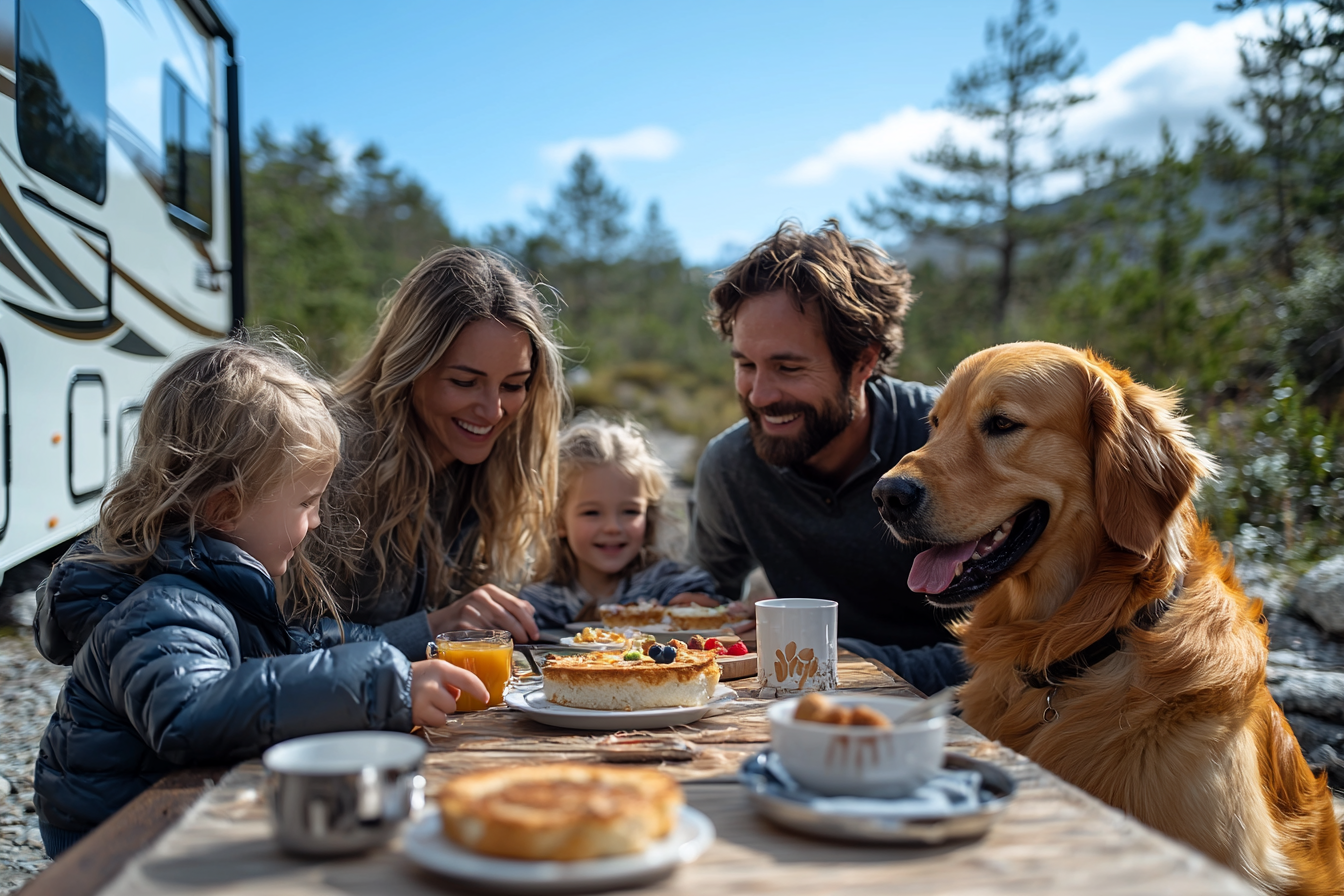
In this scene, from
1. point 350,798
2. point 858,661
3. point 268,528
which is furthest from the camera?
point 858,661

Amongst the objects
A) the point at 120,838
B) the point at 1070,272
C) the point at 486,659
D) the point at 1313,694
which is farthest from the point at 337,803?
the point at 1070,272

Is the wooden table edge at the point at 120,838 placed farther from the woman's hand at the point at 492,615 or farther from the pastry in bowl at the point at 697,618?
the pastry in bowl at the point at 697,618

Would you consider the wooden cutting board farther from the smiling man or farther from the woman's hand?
the smiling man

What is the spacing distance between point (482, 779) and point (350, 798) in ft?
0.53

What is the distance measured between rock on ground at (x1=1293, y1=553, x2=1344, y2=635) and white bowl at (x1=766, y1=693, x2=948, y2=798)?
5232 millimetres

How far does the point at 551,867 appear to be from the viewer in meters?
1.03

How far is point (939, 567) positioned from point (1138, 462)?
536 millimetres

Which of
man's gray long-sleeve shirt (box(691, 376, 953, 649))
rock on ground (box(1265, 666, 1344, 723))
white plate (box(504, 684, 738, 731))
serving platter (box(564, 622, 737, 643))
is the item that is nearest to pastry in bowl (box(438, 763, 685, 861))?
white plate (box(504, 684, 738, 731))

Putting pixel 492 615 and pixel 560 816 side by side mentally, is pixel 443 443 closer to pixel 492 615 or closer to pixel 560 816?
pixel 492 615

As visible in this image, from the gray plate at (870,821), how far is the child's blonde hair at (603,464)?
2.95 m

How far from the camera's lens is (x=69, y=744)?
5.86 ft

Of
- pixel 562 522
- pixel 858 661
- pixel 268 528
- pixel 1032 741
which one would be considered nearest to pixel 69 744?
pixel 268 528

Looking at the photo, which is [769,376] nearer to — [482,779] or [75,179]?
[482,779]

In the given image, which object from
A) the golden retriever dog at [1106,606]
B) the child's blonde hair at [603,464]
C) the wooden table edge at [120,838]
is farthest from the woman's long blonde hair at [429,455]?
the golden retriever dog at [1106,606]
